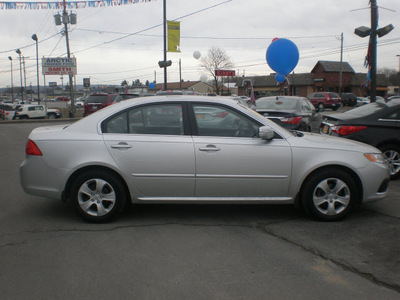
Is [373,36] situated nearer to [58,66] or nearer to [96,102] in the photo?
[96,102]

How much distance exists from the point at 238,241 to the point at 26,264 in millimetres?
2088

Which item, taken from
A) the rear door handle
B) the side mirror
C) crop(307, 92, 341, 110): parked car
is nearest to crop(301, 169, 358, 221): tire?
the side mirror

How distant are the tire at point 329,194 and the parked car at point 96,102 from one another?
637 inches

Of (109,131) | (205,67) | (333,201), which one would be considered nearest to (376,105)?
(333,201)

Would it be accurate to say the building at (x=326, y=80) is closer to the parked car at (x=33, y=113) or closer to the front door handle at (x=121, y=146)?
the parked car at (x=33, y=113)

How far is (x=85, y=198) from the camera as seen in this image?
4.32 meters

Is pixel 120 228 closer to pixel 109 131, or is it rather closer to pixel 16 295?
pixel 109 131

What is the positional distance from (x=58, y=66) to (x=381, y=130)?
84.4ft

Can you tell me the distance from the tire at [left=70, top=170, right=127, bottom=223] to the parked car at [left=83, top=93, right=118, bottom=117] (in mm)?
15409

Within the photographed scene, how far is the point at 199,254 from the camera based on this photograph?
3.56 m

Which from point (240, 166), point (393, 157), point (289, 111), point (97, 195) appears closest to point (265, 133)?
point (240, 166)

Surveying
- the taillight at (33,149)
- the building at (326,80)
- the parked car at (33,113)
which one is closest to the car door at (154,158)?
the taillight at (33,149)

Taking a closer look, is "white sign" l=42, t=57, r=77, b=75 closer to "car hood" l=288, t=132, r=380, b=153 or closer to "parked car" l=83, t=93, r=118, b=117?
"parked car" l=83, t=93, r=118, b=117

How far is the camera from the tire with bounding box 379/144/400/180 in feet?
21.0
